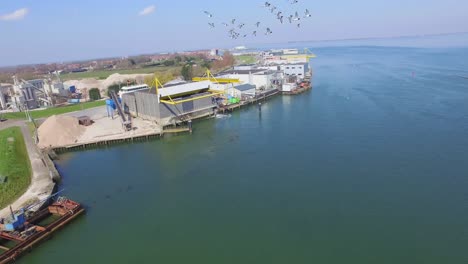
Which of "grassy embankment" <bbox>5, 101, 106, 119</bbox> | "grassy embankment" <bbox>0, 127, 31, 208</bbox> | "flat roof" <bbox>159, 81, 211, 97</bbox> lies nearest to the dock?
"flat roof" <bbox>159, 81, 211, 97</bbox>

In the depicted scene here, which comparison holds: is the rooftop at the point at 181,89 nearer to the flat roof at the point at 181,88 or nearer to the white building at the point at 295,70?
the flat roof at the point at 181,88

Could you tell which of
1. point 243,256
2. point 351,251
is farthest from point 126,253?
point 351,251

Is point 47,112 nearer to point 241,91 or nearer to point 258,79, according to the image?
point 241,91

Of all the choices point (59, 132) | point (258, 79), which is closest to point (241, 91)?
point (258, 79)

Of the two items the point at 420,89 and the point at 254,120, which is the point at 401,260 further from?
the point at 420,89

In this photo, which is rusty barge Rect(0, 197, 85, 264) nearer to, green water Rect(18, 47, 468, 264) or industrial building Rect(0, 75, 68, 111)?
green water Rect(18, 47, 468, 264)

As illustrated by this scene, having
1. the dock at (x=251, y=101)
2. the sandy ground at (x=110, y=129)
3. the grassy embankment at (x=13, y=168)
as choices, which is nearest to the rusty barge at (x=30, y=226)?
the grassy embankment at (x=13, y=168)
